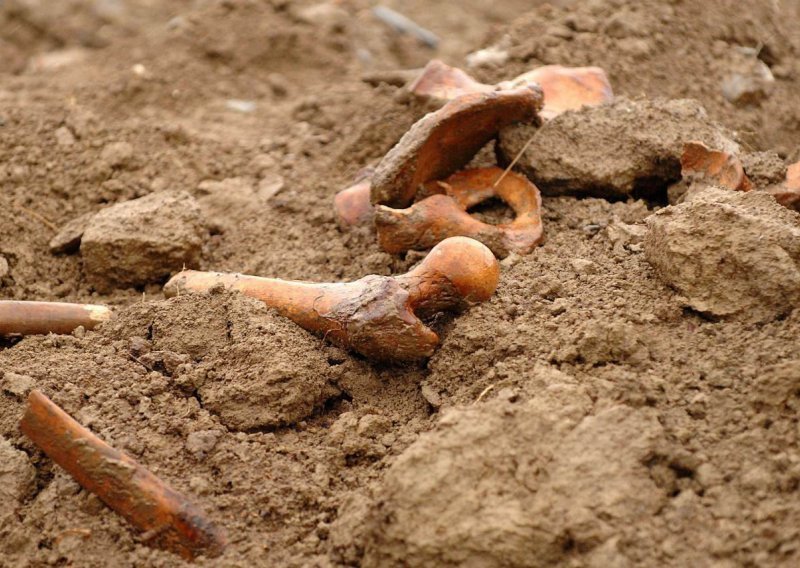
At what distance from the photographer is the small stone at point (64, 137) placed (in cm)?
318

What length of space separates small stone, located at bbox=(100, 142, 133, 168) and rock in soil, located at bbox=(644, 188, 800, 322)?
1.85 metres

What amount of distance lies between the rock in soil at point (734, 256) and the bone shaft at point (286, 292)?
82cm

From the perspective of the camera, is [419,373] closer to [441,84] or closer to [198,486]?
[198,486]

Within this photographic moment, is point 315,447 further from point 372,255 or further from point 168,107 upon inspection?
point 168,107

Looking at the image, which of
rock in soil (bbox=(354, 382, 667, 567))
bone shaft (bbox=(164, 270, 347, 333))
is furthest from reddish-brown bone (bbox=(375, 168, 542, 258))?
rock in soil (bbox=(354, 382, 667, 567))

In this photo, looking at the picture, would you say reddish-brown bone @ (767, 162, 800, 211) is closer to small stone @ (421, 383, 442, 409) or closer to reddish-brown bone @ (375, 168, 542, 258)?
reddish-brown bone @ (375, 168, 542, 258)

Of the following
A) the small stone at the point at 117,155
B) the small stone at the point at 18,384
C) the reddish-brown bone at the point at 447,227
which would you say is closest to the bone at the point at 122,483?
the small stone at the point at 18,384

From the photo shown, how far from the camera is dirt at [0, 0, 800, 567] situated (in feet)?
5.57

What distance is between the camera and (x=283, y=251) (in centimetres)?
279

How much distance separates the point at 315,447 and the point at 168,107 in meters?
2.27

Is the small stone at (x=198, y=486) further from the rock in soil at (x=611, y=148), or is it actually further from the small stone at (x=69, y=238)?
the rock in soil at (x=611, y=148)

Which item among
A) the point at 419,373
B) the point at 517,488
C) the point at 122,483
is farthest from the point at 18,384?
the point at 517,488

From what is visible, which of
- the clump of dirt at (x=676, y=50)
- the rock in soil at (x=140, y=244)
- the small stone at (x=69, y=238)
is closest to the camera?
the rock in soil at (x=140, y=244)

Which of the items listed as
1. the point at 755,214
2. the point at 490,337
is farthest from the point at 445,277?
the point at 755,214
